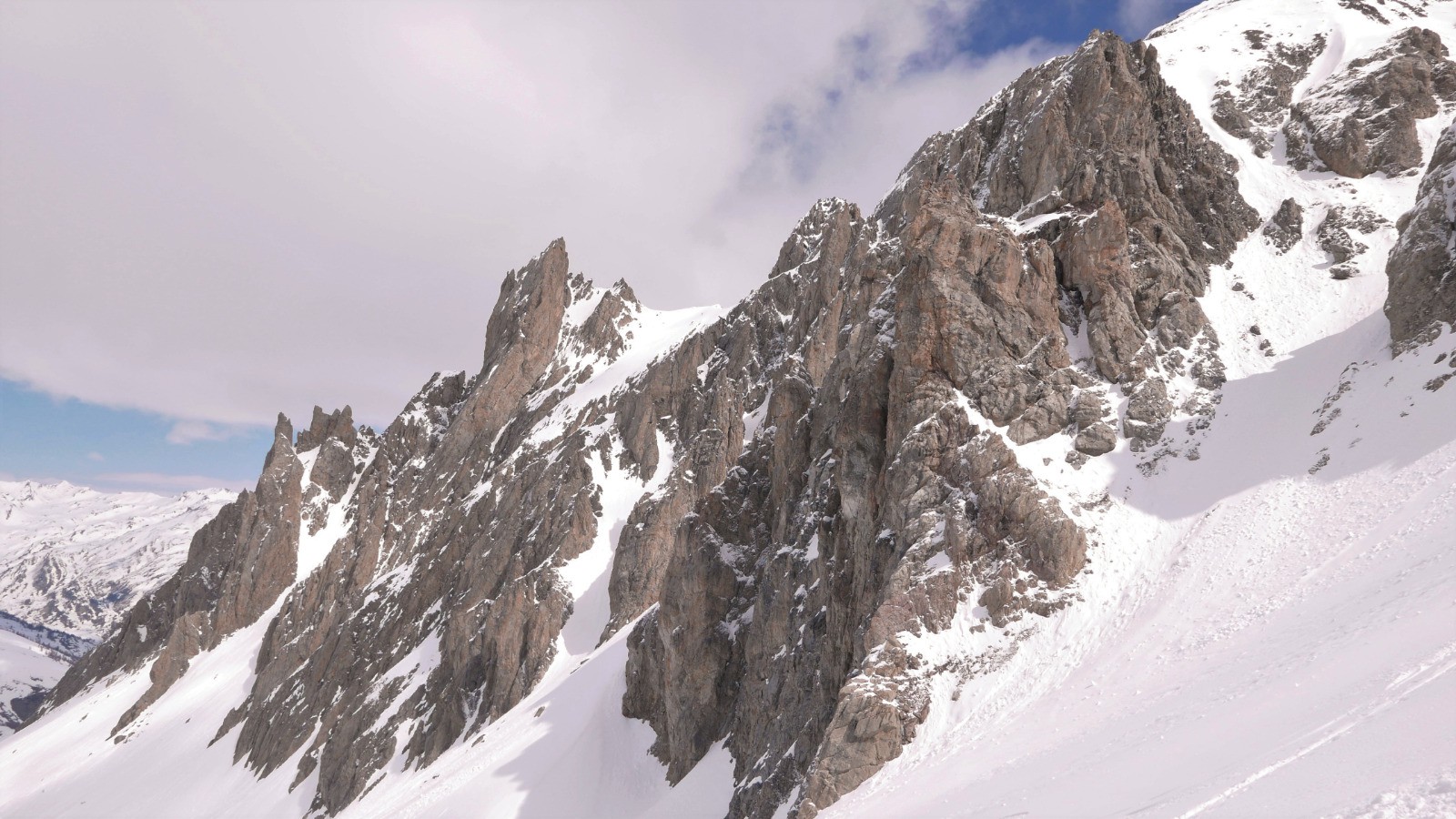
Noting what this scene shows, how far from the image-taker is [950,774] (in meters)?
23.8

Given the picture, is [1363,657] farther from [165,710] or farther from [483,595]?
[165,710]

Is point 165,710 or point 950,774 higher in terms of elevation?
point 165,710

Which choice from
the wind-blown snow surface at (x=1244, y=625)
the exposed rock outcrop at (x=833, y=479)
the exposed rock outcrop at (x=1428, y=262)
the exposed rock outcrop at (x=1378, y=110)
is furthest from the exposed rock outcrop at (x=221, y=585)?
the exposed rock outcrop at (x=1428, y=262)

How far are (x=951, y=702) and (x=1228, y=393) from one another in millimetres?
18561

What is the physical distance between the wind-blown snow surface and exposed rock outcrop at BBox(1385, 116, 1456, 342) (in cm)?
141

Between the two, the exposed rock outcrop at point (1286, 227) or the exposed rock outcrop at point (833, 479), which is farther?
the exposed rock outcrop at point (1286, 227)

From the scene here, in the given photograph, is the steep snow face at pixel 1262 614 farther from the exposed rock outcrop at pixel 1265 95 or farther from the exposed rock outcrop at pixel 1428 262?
the exposed rock outcrop at pixel 1265 95

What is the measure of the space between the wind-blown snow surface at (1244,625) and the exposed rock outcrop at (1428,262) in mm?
1414

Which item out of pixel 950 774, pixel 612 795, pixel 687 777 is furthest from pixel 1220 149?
pixel 612 795

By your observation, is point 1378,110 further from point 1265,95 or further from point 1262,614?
point 1262,614

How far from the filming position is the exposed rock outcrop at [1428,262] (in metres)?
31.0

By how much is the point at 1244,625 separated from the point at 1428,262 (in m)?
17.4

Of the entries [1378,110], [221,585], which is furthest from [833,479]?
[221,585]

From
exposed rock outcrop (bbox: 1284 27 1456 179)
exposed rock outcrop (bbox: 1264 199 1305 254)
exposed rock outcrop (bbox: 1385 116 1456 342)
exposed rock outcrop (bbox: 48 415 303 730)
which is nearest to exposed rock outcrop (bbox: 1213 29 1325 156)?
exposed rock outcrop (bbox: 1284 27 1456 179)
